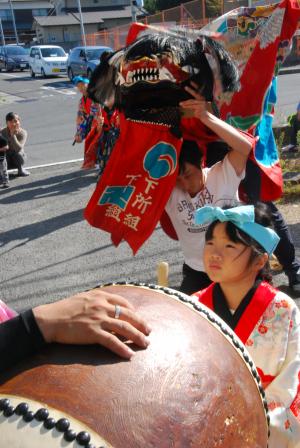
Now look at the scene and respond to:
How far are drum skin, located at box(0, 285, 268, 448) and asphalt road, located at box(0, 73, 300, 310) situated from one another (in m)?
3.02

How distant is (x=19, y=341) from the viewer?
97 centimetres

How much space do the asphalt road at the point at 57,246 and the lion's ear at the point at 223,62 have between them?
77.9 inches

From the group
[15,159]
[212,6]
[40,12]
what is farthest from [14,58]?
[40,12]

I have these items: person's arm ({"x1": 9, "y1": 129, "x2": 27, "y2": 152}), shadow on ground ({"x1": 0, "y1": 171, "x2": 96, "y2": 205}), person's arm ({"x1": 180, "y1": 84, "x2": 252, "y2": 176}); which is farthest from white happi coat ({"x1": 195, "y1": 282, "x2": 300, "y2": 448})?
person's arm ({"x1": 9, "y1": 129, "x2": 27, "y2": 152})

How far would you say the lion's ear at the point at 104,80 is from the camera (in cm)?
264

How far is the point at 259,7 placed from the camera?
3.46 meters

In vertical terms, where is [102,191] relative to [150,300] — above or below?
below

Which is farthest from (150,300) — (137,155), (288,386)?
(137,155)

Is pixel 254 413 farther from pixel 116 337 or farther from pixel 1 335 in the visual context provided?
pixel 1 335

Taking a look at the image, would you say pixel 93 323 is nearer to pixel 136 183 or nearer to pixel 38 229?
pixel 136 183

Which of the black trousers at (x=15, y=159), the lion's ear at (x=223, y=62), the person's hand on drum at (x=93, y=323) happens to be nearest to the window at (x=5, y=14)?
the black trousers at (x=15, y=159)

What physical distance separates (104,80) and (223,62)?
2.08 ft

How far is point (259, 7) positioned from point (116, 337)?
3.08 meters

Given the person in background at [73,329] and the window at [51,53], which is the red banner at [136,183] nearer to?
the person in background at [73,329]
